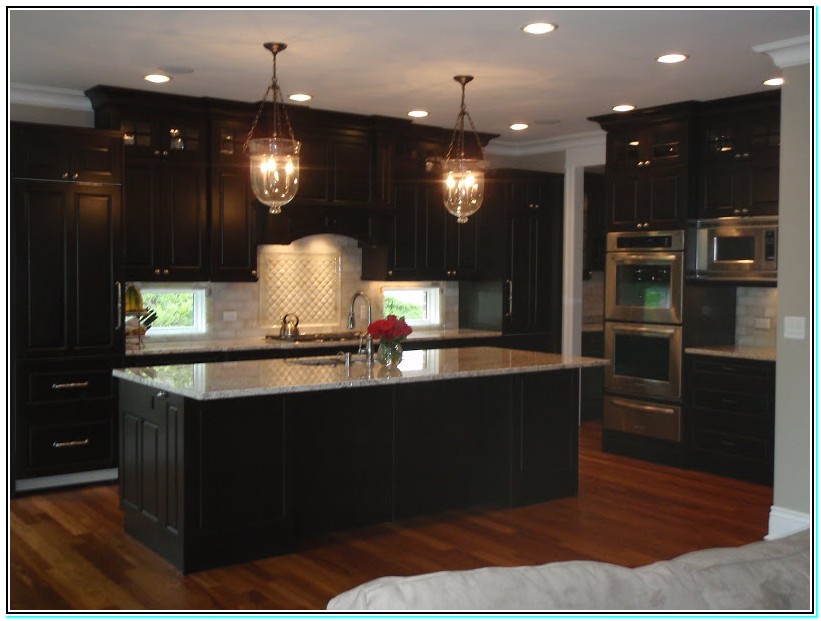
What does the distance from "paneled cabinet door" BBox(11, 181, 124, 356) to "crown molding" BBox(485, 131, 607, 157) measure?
12.7 feet

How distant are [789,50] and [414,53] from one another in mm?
1980

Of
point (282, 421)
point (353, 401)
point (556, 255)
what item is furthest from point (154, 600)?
point (556, 255)

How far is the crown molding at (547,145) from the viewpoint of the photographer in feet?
26.9

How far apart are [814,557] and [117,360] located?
5220mm

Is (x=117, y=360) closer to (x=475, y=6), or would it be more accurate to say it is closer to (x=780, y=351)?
(x=475, y=6)

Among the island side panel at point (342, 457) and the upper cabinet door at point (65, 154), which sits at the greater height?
the upper cabinet door at point (65, 154)

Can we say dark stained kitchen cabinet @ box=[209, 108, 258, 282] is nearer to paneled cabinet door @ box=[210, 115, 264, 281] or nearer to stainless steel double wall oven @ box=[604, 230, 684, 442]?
paneled cabinet door @ box=[210, 115, 264, 281]

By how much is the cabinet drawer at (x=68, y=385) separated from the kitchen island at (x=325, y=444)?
129 centimetres

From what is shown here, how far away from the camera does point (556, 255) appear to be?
8586 millimetres

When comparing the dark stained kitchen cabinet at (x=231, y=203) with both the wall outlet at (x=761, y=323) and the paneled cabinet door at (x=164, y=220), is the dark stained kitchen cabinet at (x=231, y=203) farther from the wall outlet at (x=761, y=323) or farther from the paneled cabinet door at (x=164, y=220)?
the wall outlet at (x=761, y=323)

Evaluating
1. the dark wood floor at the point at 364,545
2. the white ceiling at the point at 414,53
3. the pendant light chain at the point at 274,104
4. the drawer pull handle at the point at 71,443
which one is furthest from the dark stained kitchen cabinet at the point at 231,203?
the dark wood floor at the point at 364,545

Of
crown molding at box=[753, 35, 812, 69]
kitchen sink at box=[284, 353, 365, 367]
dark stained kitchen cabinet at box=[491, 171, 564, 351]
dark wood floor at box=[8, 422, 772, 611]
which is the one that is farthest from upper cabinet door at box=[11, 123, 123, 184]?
crown molding at box=[753, 35, 812, 69]

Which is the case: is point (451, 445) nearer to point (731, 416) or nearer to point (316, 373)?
point (316, 373)

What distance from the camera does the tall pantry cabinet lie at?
5898 mm
